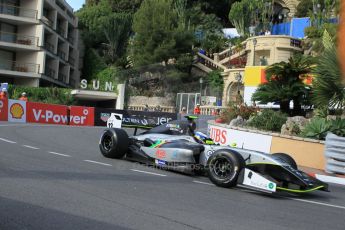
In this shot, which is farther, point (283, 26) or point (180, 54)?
point (283, 26)

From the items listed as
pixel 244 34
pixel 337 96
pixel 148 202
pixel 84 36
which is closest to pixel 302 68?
pixel 337 96

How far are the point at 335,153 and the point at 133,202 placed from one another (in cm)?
803

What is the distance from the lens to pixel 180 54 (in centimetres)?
4541

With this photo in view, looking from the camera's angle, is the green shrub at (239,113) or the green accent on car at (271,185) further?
the green shrub at (239,113)

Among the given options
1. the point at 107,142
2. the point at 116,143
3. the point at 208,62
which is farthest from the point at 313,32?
the point at 116,143

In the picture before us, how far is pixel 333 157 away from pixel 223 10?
53.9 m

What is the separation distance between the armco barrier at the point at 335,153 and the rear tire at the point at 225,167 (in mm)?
5380

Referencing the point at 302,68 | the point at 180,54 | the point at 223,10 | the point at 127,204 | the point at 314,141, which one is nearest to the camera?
the point at 127,204

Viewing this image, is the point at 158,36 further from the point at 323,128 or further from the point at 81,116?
the point at 323,128

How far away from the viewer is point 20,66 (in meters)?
45.1

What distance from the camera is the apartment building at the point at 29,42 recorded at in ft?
146

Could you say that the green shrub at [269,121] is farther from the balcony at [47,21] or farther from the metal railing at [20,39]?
the balcony at [47,21]

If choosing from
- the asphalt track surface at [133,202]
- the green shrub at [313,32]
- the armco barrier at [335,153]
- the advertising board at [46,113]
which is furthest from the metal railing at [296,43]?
the asphalt track surface at [133,202]

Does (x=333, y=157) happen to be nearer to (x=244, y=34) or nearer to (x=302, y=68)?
(x=302, y=68)
